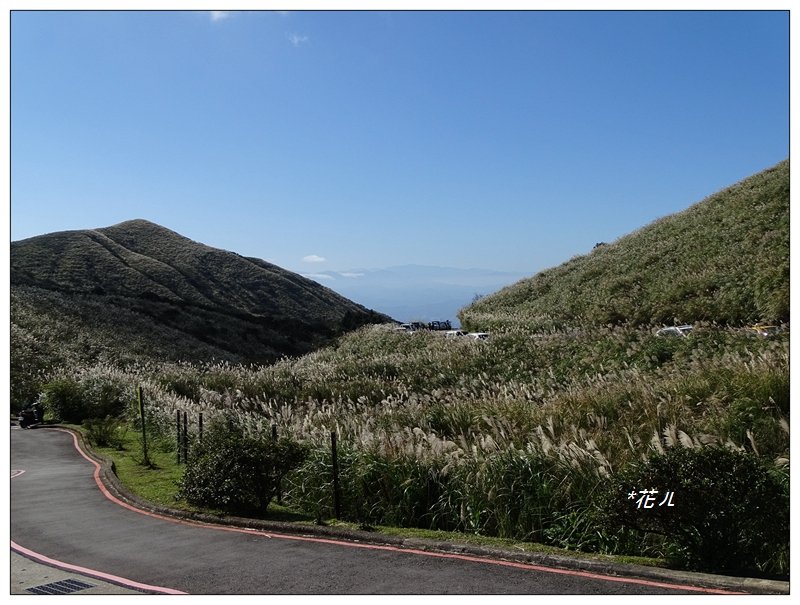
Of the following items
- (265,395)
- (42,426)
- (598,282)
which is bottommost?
(42,426)

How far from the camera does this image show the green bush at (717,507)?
737cm

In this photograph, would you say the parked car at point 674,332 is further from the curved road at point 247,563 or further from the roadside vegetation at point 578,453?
the curved road at point 247,563

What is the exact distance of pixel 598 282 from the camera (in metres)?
41.8

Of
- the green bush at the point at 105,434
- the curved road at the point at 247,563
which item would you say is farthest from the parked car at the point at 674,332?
the green bush at the point at 105,434

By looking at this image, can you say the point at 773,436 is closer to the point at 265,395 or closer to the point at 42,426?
the point at 265,395

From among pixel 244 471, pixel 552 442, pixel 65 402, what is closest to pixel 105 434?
pixel 65 402

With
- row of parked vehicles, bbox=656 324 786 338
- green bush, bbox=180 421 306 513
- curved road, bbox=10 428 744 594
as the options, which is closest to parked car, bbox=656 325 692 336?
row of parked vehicles, bbox=656 324 786 338

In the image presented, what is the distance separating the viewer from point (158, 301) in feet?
248

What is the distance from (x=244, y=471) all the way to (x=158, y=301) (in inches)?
2683

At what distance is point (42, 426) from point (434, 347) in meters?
18.0

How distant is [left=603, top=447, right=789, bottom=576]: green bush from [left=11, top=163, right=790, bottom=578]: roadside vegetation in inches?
0.6

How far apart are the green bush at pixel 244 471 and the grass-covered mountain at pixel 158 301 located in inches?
1557

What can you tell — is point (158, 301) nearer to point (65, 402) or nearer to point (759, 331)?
point (65, 402)

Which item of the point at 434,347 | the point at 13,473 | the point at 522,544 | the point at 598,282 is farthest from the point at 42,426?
the point at 598,282
